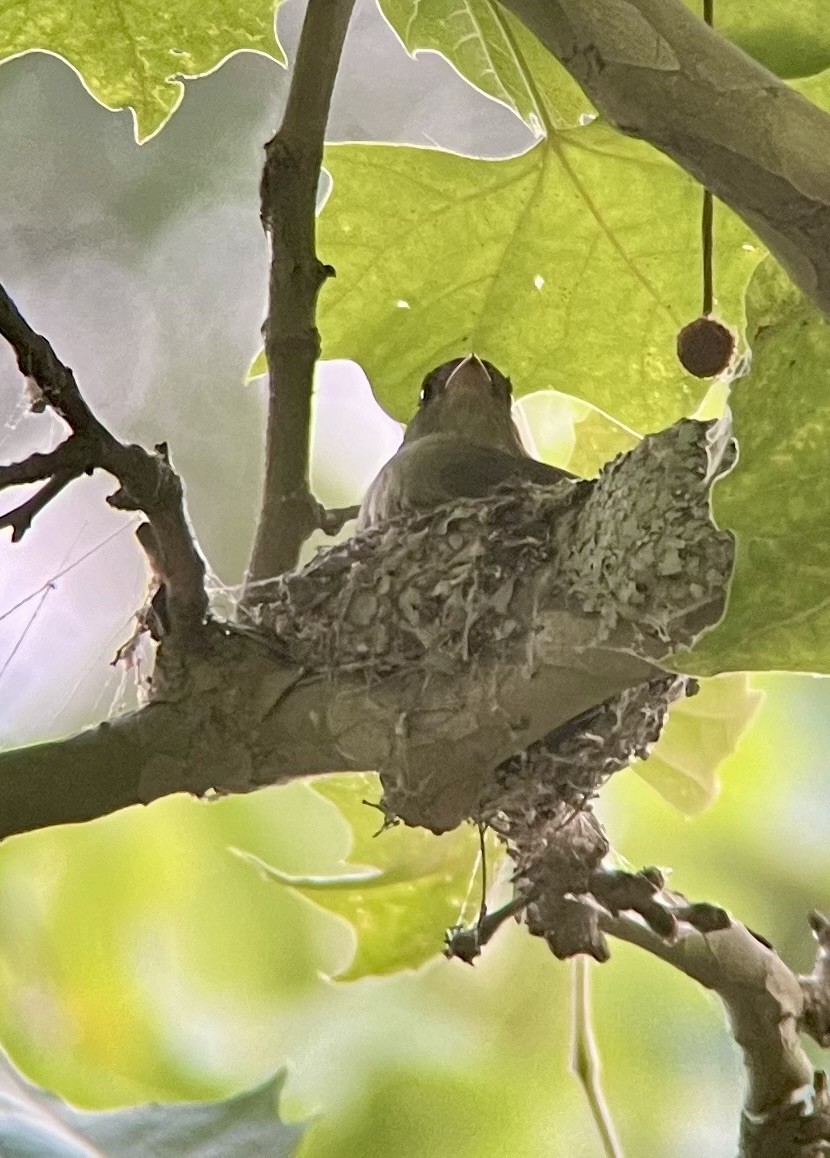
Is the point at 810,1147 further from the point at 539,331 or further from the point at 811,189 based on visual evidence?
the point at 811,189

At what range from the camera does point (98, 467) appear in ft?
2.59

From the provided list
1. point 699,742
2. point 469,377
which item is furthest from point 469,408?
Answer: point 699,742

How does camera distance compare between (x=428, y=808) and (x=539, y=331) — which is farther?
(x=539, y=331)

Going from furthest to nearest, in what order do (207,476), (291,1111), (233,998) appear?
(233,998) < (291,1111) < (207,476)

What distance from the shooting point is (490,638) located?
93 cm

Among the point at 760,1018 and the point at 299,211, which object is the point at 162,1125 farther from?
the point at 299,211

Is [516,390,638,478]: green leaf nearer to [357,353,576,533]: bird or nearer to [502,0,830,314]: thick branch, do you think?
[357,353,576,533]: bird

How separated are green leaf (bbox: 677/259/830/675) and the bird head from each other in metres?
0.88

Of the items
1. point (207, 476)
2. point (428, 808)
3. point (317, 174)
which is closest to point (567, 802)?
point (428, 808)

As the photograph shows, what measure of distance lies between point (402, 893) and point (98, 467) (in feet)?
3.03

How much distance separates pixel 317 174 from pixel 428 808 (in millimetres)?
509

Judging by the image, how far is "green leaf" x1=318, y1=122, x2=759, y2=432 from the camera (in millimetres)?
1113

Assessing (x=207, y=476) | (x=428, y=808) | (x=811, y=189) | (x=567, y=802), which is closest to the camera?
(x=811, y=189)

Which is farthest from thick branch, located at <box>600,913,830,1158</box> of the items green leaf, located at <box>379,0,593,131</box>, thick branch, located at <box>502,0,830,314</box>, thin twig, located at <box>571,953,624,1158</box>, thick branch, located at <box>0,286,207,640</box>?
thick branch, located at <box>502,0,830,314</box>
